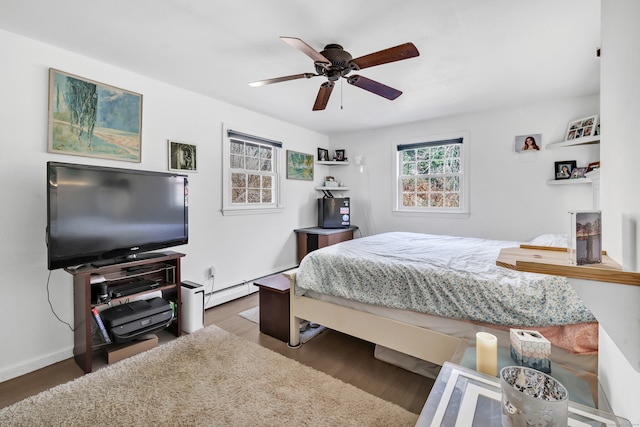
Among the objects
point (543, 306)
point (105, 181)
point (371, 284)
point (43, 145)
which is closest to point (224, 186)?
point (105, 181)

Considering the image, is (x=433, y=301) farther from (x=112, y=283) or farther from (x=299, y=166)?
(x=299, y=166)

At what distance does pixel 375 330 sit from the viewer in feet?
6.48

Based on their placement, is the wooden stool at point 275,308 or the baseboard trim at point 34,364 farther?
the wooden stool at point 275,308

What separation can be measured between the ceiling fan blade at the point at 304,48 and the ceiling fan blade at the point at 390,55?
243 millimetres

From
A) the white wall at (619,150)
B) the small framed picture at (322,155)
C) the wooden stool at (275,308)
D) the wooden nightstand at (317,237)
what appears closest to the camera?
the white wall at (619,150)

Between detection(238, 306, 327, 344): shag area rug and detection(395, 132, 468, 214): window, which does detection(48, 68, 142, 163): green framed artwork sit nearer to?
detection(238, 306, 327, 344): shag area rug

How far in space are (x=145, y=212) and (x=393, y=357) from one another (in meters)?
2.36

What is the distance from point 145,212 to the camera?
7.84 feet

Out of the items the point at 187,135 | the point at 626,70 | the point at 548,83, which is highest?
the point at 548,83

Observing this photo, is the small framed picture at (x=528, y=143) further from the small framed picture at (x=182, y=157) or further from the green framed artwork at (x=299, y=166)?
the small framed picture at (x=182, y=157)

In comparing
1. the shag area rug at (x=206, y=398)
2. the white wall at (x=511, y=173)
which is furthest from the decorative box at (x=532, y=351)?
the white wall at (x=511, y=173)

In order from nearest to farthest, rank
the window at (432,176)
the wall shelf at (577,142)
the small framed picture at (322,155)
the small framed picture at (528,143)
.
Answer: the wall shelf at (577,142)
the small framed picture at (528,143)
the window at (432,176)
the small framed picture at (322,155)

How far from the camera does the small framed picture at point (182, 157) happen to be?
2.88 metres

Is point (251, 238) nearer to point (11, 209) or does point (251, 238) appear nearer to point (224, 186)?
point (224, 186)
